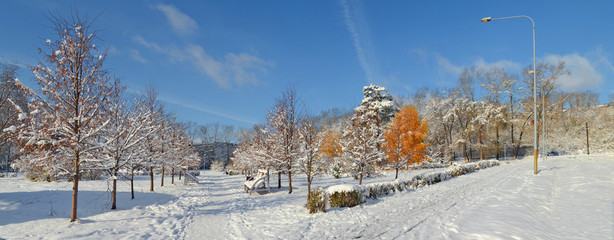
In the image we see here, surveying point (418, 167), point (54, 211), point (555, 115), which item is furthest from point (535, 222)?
point (555, 115)

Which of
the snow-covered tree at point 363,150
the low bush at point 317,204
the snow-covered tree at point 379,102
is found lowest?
the low bush at point 317,204

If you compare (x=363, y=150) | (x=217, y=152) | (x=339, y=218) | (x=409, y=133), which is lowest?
A: (x=217, y=152)

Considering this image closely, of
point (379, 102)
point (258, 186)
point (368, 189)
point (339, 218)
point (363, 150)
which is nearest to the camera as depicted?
point (339, 218)

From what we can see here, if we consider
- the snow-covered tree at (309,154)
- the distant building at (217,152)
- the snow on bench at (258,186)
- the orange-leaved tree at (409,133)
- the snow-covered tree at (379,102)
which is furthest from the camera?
the distant building at (217,152)

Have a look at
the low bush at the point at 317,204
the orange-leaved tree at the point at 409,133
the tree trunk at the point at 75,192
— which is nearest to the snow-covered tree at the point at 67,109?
the tree trunk at the point at 75,192

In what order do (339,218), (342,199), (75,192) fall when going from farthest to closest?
(342,199) < (339,218) < (75,192)

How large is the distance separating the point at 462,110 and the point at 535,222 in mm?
36346

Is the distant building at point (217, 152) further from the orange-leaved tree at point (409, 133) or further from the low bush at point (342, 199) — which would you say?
the low bush at point (342, 199)

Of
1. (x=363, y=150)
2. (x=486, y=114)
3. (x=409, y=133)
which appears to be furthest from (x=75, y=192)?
(x=486, y=114)

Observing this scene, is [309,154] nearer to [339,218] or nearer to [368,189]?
[368,189]

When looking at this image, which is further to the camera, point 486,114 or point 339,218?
point 486,114

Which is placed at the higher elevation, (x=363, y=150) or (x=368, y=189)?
(x=363, y=150)

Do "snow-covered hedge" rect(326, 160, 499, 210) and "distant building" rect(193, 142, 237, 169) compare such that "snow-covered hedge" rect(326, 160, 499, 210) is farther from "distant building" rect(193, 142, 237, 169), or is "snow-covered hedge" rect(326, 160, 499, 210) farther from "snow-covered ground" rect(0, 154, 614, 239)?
"distant building" rect(193, 142, 237, 169)

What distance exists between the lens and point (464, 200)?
9836 mm
